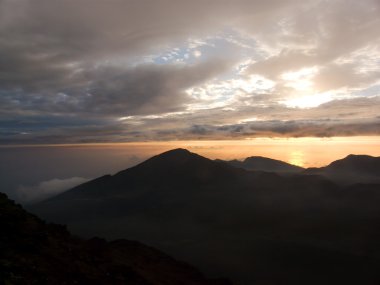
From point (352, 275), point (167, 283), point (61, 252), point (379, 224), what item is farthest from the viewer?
point (379, 224)

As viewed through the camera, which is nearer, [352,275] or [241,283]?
[241,283]

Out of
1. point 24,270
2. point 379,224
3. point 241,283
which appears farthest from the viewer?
point 379,224

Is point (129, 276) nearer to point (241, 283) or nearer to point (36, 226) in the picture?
point (36, 226)

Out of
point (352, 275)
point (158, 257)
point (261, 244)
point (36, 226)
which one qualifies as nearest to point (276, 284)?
point (352, 275)

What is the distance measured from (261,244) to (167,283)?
388ft

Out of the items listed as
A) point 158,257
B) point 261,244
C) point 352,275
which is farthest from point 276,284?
point 261,244

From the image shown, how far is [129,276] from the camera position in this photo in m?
54.6

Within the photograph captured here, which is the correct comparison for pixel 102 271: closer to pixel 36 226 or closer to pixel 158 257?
pixel 36 226

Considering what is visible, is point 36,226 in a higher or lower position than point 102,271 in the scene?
higher

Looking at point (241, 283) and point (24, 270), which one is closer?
point (24, 270)

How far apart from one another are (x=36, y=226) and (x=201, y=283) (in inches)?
1372

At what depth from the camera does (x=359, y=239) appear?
557ft

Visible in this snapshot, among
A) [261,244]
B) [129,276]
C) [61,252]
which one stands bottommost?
[261,244]

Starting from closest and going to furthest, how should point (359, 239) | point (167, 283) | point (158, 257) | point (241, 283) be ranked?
point (167, 283), point (158, 257), point (241, 283), point (359, 239)
